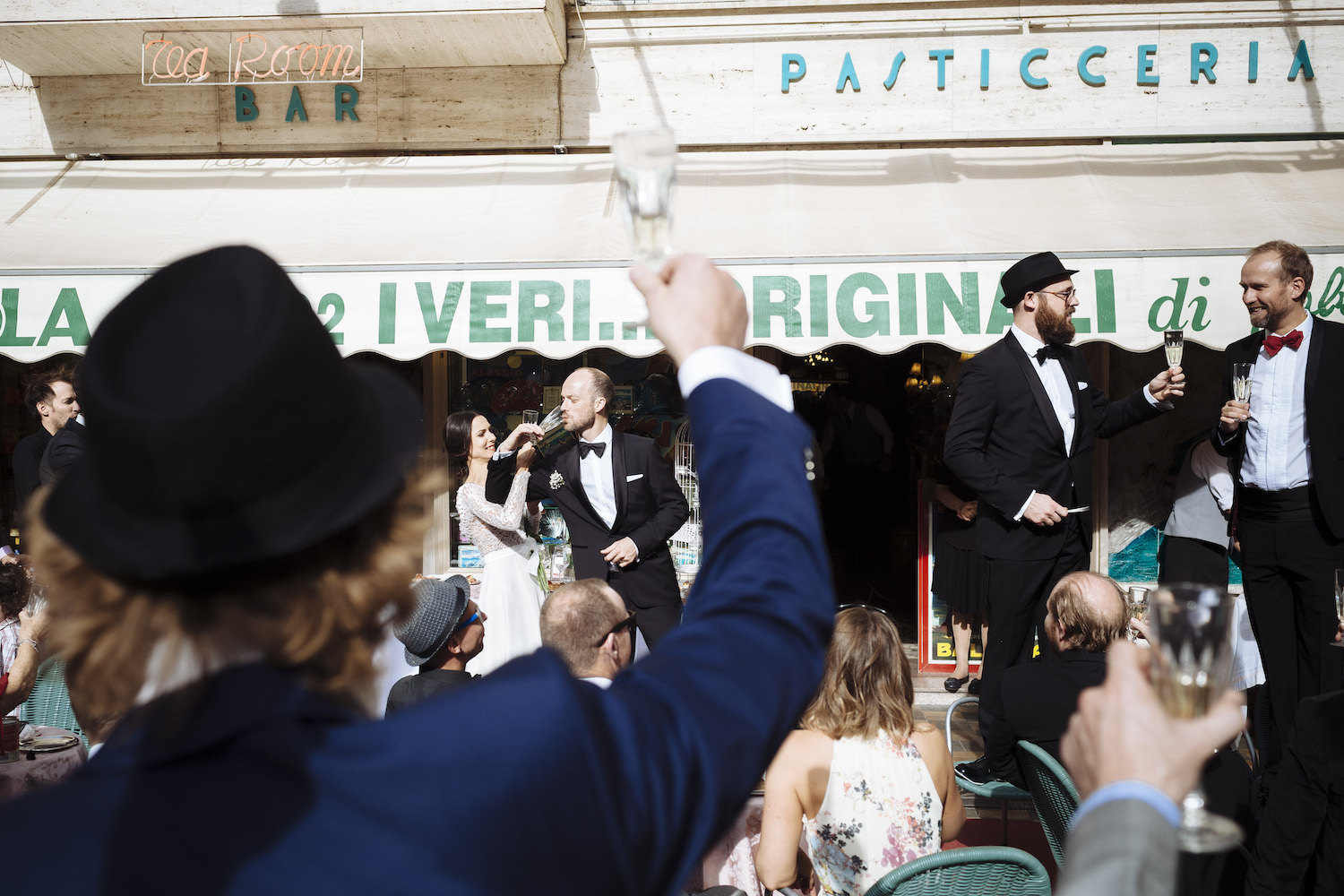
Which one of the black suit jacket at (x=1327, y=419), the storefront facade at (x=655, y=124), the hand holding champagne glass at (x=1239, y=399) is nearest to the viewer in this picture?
the black suit jacket at (x=1327, y=419)

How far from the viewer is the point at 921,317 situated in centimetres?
525

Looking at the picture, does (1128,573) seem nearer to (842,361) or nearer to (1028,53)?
(842,361)

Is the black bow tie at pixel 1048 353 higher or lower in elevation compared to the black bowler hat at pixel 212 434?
higher

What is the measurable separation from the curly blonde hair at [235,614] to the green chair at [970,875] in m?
1.91

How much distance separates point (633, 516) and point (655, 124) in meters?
3.52

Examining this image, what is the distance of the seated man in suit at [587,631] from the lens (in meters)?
3.17

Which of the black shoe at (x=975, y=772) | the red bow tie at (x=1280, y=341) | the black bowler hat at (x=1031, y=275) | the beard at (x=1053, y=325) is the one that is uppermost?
the black bowler hat at (x=1031, y=275)

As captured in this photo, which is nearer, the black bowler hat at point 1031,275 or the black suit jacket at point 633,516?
the black bowler hat at point 1031,275

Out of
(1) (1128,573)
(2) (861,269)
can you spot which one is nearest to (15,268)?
(2) (861,269)

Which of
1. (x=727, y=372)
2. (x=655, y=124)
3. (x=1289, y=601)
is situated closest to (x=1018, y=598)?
(x=1289, y=601)

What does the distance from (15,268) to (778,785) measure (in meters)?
5.18

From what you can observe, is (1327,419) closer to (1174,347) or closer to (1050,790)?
(1174,347)

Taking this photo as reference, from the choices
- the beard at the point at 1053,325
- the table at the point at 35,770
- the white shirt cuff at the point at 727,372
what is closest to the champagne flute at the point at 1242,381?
the beard at the point at 1053,325

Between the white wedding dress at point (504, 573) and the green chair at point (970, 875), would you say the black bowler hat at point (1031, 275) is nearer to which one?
the white wedding dress at point (504, 573)
